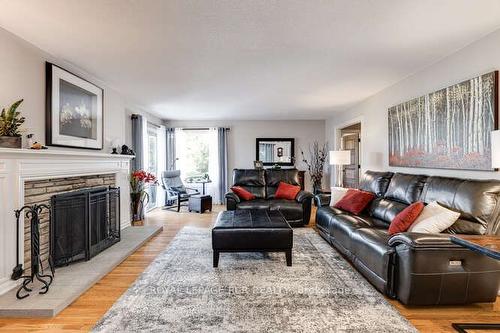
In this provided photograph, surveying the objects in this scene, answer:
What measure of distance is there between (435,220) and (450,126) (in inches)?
49.1

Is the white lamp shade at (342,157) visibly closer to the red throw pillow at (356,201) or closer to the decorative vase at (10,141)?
the red throw pillow at (356,201)

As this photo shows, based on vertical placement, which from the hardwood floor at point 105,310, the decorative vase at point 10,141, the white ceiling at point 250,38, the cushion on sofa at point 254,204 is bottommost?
the hardwood floor at point 105,310

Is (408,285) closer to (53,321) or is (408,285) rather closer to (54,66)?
(53,321)

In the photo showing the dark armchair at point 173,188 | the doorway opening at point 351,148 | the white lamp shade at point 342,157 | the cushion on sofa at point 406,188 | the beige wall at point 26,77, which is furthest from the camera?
the doorway opening at point 351,148

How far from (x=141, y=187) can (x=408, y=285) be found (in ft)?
15.2

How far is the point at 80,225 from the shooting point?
3.15m

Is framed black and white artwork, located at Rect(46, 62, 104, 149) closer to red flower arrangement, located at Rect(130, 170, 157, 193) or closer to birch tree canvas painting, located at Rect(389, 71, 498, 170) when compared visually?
red flower arrangement, located at Rect(130, 170, 157, 193)

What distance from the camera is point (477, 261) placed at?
219 cm

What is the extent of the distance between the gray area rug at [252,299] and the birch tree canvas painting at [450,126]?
1640mm

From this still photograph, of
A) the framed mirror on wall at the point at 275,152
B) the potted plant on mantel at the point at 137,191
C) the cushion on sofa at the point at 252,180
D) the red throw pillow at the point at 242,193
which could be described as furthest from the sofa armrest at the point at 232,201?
the framed mirror on wall at the point at 275,152

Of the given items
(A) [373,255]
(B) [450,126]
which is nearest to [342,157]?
(B) [450,126]

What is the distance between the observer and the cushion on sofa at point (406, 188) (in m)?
3.22

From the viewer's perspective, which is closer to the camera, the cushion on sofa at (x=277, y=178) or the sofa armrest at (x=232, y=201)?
the sofa armrest at (x=232, y=201)

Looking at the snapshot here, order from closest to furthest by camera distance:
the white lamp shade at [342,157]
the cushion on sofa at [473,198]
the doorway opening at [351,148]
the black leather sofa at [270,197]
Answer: the cushion on sofa at [473,198] → the black leather sofa at [270,197] → the white lamp shade at [342,157] → the doorway opening at [351,148]
